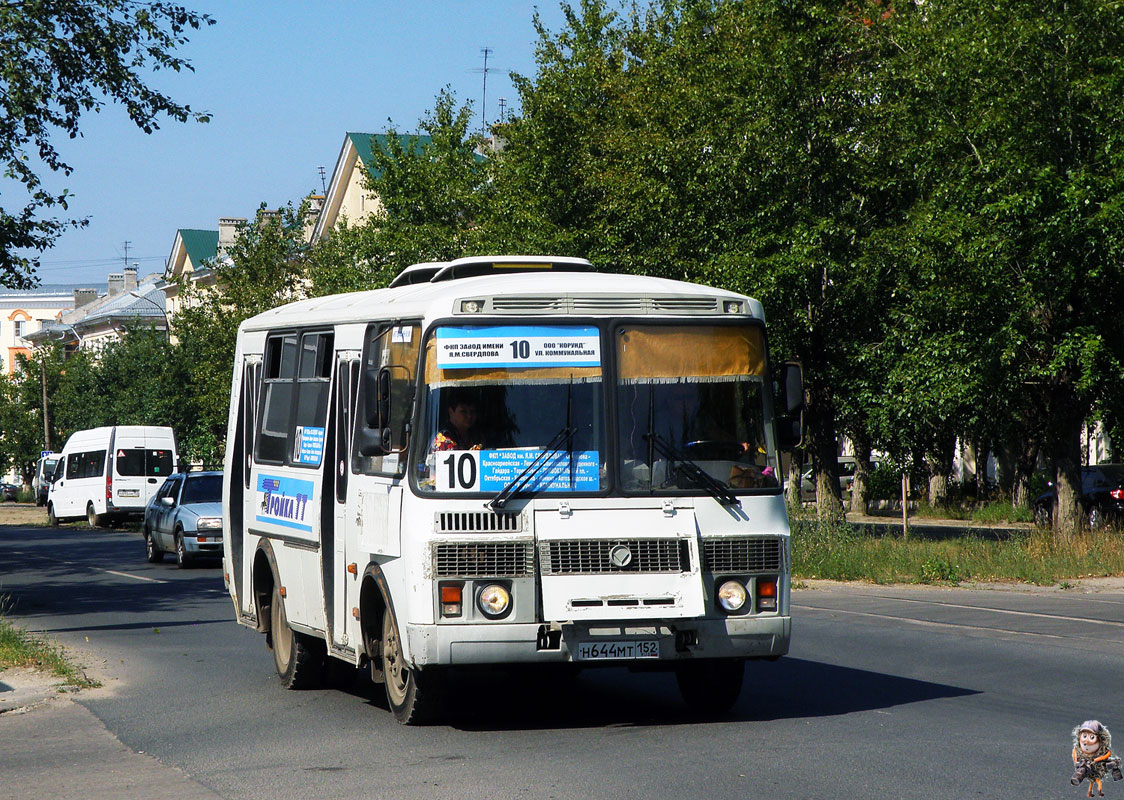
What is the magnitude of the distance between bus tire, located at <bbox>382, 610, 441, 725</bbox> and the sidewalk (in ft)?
5.12

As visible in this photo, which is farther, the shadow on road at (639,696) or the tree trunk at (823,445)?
the tree trunk at (823,445)

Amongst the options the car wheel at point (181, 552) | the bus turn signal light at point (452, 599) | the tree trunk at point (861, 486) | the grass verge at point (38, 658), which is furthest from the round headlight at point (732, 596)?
the tree trunk at point (861, 486)

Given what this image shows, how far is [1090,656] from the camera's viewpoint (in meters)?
12.8

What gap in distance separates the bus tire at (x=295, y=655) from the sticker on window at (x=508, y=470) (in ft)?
10.0

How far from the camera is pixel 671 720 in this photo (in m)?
9.57

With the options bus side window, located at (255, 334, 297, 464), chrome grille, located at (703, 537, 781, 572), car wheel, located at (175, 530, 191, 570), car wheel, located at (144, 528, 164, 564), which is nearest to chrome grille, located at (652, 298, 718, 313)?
chrome grille, located at (703, 537, 781, 572)

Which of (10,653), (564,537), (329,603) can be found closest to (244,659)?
(10,653)

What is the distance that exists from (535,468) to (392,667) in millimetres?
1693

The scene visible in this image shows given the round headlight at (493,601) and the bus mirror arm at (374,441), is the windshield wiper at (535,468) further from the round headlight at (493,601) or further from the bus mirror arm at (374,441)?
the bus mirror arm at (374,441)

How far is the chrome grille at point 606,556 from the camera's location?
Result: 28.9ft

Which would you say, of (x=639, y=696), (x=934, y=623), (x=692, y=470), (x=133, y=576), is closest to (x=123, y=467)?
(x=133, y=576)

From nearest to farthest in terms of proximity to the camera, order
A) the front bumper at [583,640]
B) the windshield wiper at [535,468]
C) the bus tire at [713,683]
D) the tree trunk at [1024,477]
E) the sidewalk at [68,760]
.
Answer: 1. the sidewalk at [68,760]
2. the front bumper at [583,640]
3. the windshield wiper at [535,468]
4. the bus tire at [713,683]
5. the tree trunk at [1024,477]

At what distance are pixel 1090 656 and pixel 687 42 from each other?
66.5 feet

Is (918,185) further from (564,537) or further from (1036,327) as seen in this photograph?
(564,537)
